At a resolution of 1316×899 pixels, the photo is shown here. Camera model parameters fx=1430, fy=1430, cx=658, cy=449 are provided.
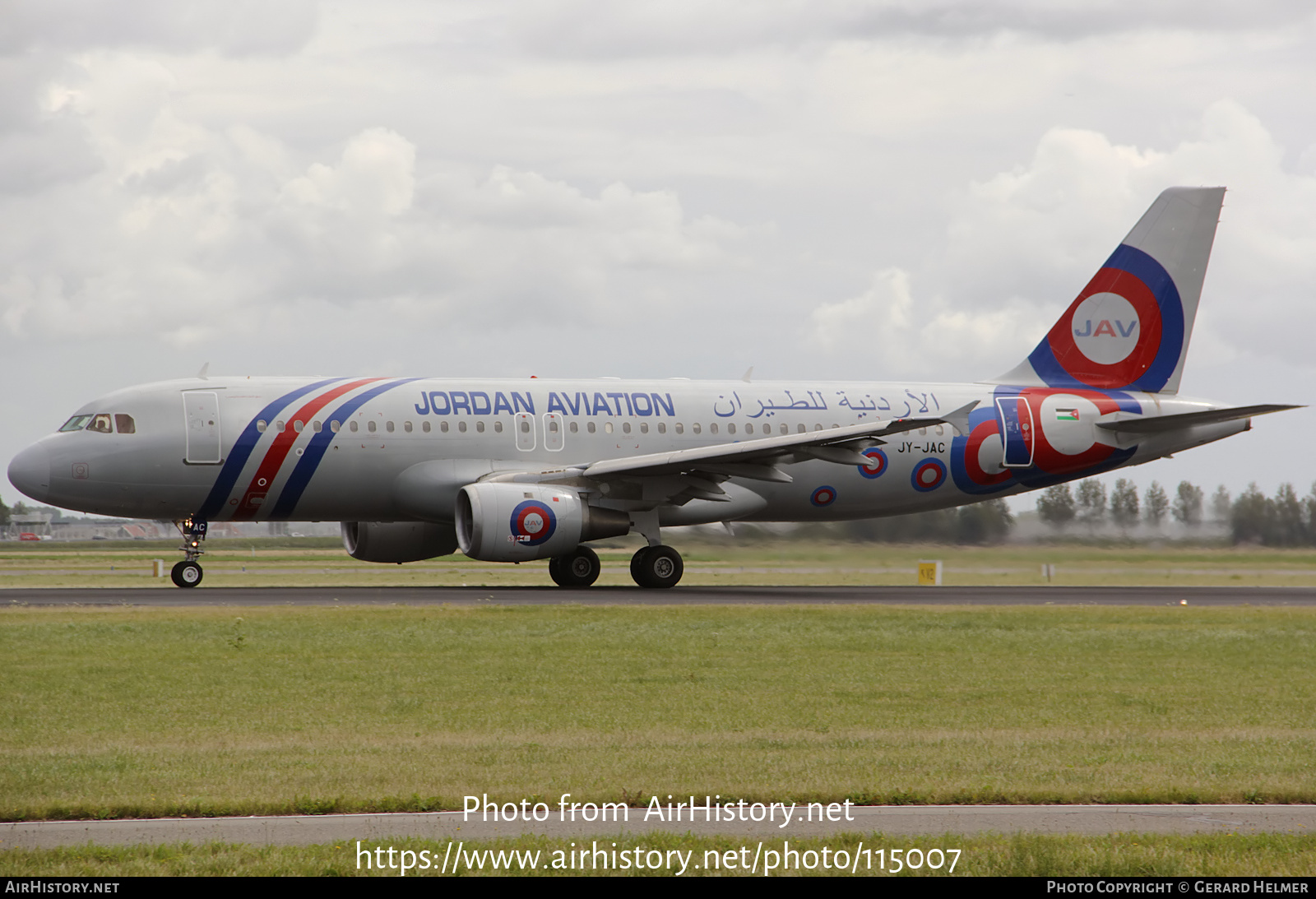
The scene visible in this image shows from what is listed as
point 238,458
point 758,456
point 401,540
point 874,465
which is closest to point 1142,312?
point 874,465

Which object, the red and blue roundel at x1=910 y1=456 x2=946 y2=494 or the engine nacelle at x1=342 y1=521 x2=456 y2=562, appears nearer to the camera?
the engine nacelle at x1=342 y1=521 x2=456 y2=562

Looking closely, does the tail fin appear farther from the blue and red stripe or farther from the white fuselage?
the blue and red stripe

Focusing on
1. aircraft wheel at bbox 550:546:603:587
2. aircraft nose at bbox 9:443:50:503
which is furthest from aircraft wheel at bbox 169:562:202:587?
aircraft wheel at bbox 550:546:603:587

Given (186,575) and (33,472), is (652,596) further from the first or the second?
(33,472)

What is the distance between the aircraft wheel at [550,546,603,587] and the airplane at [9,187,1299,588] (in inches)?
1.6

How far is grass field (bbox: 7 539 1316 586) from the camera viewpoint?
1241 inches

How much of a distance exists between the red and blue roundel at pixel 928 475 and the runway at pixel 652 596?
7.48 ft

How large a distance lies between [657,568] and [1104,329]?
13.0 meters

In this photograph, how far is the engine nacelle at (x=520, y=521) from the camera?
2586 centimetres

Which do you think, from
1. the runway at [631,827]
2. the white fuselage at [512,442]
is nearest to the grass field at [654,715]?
the runway at [631,827]

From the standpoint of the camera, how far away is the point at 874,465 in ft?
102

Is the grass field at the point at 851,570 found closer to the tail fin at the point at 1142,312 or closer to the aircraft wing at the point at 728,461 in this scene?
the aircraft wing at the point at 728,461
